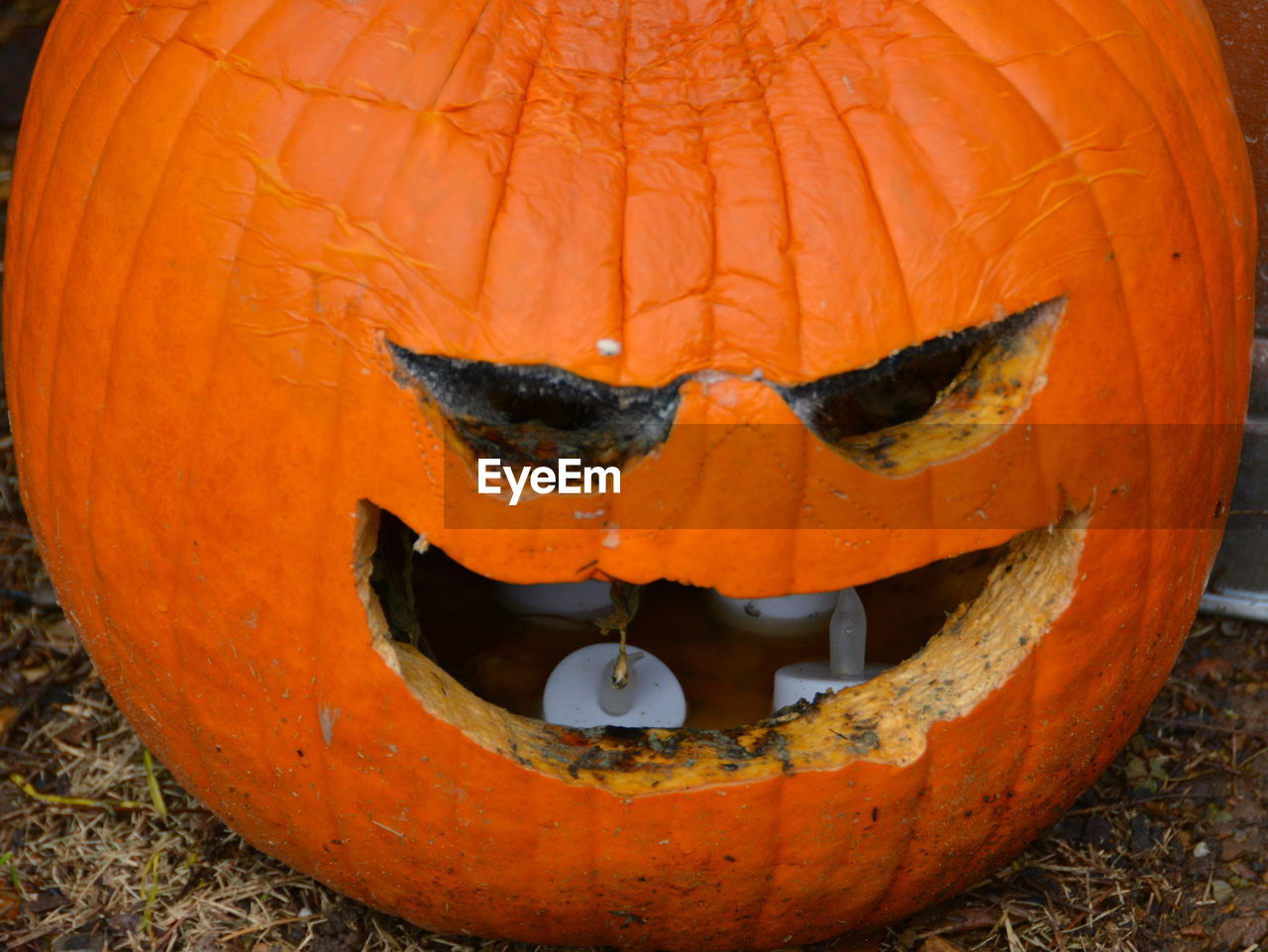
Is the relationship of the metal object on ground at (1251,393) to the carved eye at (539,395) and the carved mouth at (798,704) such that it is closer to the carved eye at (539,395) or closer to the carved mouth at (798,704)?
the carved mouth at (798,704)

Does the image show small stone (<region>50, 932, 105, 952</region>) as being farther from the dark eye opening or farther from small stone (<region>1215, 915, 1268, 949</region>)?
small stone (<region>1215, 915, 1268, 949</region>)

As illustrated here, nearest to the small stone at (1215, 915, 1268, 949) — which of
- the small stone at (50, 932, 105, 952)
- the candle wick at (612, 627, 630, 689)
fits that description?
the candle wick at (612, 627, 630, 689)

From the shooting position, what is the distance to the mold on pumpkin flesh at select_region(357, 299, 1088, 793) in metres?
1.36

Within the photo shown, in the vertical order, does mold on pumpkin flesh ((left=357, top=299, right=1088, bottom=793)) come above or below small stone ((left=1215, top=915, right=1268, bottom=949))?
above

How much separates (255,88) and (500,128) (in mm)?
274

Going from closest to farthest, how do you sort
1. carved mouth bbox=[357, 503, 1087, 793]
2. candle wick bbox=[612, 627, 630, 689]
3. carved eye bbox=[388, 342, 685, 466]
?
carved eye bbox=[388, 342, 685, 466], carved mouth bbox=[357, 503, 1087, 793], candle wick bbox=[612, 627, 630, 689]

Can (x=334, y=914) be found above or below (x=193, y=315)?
below

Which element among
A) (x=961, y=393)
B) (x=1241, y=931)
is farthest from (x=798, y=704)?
(x=1241, y=931)

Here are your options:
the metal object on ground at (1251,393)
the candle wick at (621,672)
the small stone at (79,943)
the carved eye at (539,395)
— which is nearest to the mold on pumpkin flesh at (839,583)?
the carved eye at (539,395)

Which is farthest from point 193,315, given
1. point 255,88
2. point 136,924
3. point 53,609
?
point 53,609

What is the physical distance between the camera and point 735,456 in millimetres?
1354

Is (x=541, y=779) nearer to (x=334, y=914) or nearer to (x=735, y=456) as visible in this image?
(x=735, y=456)

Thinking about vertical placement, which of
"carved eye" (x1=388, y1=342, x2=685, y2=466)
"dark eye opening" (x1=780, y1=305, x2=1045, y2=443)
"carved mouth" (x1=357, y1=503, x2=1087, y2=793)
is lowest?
"carved mouth" (x1=357, y1=503, x2=1087, y2=793)

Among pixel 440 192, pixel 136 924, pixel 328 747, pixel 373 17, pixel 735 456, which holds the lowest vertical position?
pixel 136 924
